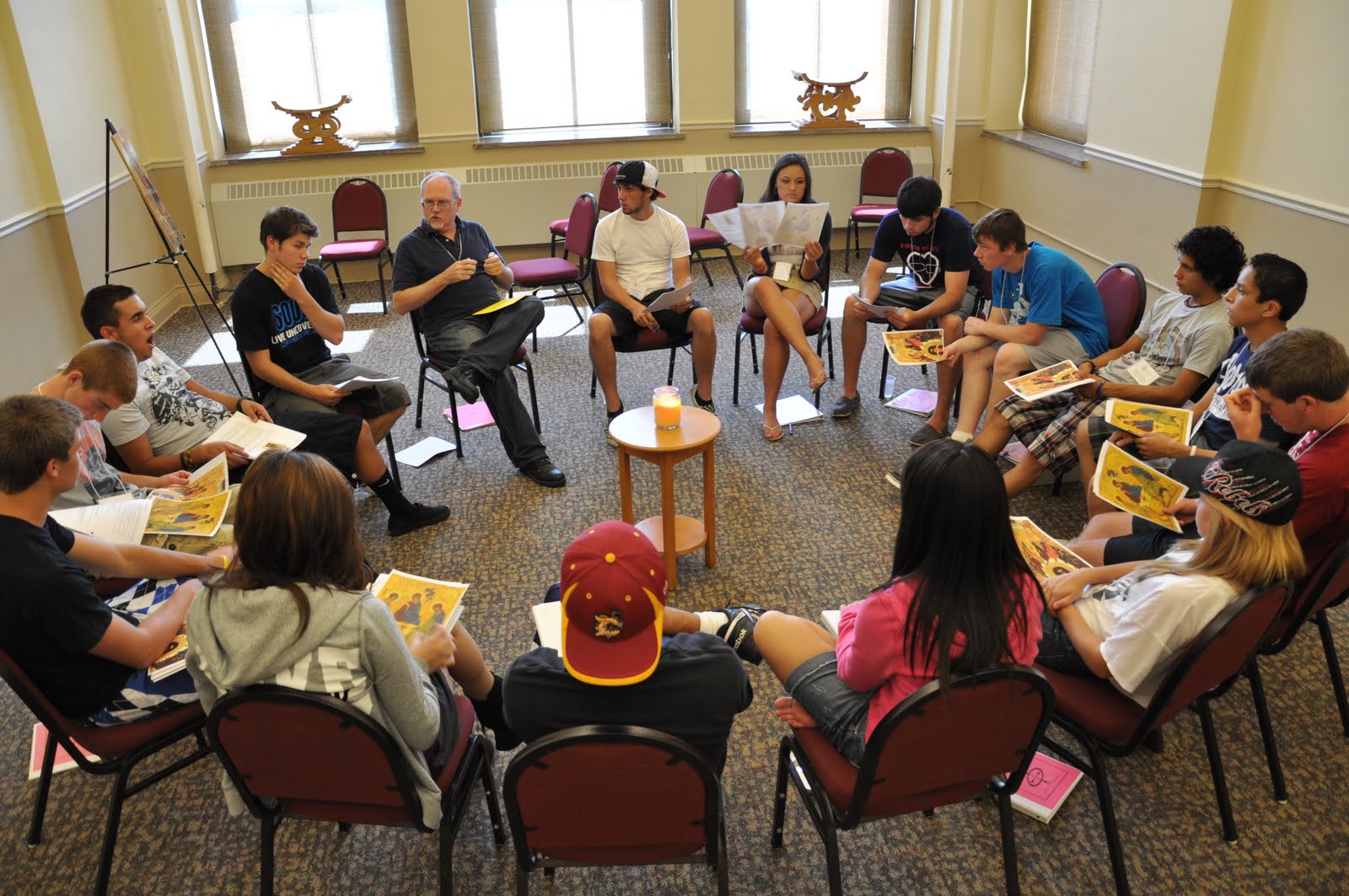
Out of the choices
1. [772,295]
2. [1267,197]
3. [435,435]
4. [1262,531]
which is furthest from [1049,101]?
[1262,531]

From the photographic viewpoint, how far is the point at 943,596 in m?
1.65

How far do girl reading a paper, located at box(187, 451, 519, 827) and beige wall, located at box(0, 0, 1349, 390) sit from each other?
359cm

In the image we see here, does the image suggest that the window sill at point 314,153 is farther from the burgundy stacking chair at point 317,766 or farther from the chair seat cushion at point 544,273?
the burgundy stacking chair at point 317,766

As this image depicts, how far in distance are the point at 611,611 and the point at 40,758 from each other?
1900 mm

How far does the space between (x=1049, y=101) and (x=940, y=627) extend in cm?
608

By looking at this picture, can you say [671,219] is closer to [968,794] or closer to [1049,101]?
[968,794]

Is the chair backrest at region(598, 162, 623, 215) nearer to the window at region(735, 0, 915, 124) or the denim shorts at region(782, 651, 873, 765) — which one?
the window at region(735, 0, 915, 124)

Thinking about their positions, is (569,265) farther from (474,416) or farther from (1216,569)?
(1216,569)

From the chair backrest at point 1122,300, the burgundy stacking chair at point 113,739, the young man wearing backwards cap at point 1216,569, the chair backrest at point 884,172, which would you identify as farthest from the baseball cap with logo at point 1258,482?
the chair backrest at point 884,172

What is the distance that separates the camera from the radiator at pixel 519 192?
6758mm

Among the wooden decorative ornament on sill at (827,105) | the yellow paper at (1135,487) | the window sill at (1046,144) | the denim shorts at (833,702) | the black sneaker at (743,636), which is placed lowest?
the black sneaker at (743,636)

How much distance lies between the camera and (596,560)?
5.31ft

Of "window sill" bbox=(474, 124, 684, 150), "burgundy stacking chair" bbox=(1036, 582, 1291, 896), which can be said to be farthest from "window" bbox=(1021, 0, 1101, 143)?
"burgundy stacking chair" bbox=(1036, 582, 1291, 896)

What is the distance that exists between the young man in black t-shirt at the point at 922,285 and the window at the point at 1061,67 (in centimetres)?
261
